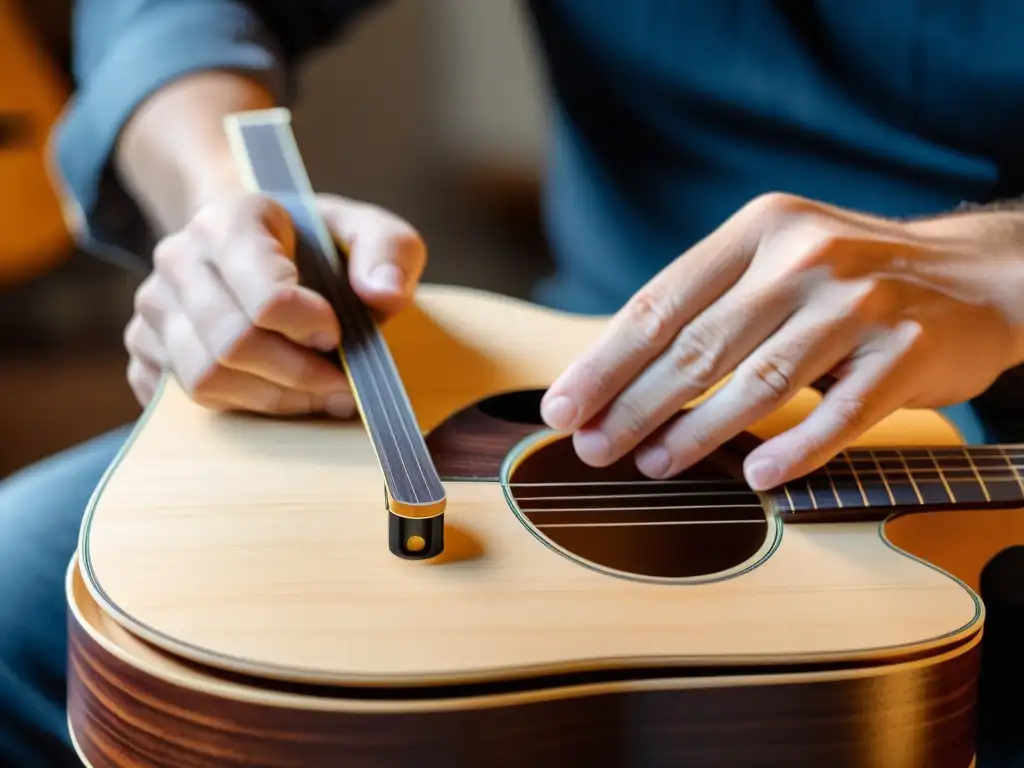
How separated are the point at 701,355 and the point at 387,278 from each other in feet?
0.70

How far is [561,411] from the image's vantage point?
1.78ft

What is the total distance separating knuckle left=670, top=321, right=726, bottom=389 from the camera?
1.79 feet

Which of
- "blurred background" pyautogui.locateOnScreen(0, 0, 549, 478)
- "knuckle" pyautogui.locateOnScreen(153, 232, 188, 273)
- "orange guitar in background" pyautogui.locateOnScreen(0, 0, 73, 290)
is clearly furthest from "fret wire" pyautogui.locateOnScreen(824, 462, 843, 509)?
"orange guitar in background" pyautogui.locateOnScreen(0, 0, 73, 290)

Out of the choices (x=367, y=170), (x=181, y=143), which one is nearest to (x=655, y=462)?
(x=181, y=143)

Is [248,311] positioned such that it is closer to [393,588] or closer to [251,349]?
[251,349]

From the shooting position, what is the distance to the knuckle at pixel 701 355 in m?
0.54

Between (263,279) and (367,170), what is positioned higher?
(263,279)

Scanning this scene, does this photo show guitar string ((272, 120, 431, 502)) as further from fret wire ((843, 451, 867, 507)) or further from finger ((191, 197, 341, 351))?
fret wire ((843, 451, 867, 507))

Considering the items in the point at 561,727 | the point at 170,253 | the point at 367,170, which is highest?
the point at 170,253

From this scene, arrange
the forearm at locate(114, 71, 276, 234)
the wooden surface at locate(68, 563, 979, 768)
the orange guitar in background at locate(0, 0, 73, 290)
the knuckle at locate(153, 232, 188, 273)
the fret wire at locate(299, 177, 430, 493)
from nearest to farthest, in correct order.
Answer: the wooden surface at locate(68, 563, 979, 768) < the fret wire at locate(299, 177, 430, 493) < the knuckle at locate(153, 232, 188, 273) < the forearm at locate(114, 71, 276, 234) < the orange guitar in background at locate(0, 0, 73, 290)

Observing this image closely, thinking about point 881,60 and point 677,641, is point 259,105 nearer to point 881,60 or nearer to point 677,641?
point 881,60

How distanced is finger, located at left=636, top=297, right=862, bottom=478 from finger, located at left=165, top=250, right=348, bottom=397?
0.20 metres

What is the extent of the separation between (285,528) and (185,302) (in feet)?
0.63

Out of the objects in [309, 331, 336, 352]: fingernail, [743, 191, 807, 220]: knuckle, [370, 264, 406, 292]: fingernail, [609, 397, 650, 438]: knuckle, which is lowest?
[609, 397, 650, 438]: knuckle
